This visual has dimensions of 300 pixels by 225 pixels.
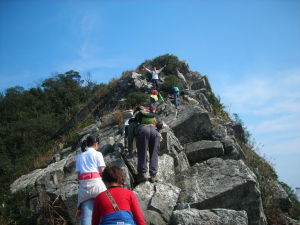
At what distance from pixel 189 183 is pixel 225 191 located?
1026mm

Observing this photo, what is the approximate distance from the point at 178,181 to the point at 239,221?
9.39 ft

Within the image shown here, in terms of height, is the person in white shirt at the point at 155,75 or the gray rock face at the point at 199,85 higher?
the gray rock face at the point at 199,85

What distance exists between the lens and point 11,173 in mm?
16422

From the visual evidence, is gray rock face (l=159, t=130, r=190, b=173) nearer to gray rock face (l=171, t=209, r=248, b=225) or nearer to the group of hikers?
the group of hikers

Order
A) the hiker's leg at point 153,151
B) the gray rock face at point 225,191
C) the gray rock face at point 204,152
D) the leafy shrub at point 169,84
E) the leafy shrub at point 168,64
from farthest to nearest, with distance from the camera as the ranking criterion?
the leafy shrub at point 168,64 → the leafy shrub at point 169,84 → the gray rock face at point 204,152 → the gray rock face at point 225,191 → the hiker's leg at point 153,151

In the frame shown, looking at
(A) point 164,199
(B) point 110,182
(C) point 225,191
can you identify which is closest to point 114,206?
(B) point 110,182

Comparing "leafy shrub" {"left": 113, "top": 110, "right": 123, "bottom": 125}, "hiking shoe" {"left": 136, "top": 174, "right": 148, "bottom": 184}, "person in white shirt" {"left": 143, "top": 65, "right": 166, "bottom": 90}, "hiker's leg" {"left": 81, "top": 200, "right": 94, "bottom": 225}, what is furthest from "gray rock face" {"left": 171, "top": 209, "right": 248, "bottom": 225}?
"person in white shirt" {"left": 143, "top": 65, "right": 166, "bottom": 90}

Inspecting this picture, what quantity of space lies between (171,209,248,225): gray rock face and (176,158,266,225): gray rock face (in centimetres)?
133

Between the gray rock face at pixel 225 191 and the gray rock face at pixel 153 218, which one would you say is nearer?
the gray rock face at pixel 153 218

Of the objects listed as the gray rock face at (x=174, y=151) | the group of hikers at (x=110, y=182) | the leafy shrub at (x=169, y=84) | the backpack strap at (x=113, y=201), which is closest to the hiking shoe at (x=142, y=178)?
the group of hikers at (x=110, y=182)

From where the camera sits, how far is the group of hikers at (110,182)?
3.40 metres

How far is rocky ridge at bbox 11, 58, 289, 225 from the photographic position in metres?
6.26

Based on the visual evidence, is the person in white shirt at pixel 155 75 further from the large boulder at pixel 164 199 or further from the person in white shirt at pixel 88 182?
the person in white shirt at pixel 88 182

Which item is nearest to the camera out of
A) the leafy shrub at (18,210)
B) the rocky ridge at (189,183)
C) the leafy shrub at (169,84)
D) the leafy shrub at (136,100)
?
the rocky ridge at (189,183)
